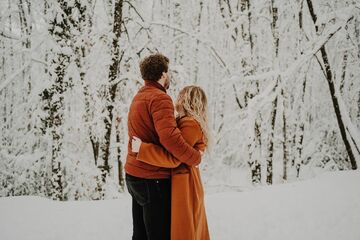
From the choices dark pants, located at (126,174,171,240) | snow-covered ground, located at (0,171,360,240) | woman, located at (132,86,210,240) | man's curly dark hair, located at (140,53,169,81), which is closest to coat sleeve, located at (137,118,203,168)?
woman, located at (132,86,210,240)

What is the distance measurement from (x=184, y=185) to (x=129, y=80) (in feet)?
24.1

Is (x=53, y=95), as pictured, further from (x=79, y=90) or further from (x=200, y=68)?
(x=200, y=68)

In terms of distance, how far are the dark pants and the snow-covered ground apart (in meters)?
2.02

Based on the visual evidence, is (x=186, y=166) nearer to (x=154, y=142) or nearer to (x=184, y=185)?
(x=184, y=185)

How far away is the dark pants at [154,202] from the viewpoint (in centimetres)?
242

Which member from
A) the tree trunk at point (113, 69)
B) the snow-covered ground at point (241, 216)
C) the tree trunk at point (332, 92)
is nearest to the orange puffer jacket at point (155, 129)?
the snow-covered ground at point (241, 216)

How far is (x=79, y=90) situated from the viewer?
827 centimetres

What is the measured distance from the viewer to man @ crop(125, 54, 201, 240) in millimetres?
2387

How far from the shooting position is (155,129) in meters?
2.49

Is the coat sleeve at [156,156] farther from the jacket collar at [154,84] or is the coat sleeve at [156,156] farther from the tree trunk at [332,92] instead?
the tree trunk at [332,92]

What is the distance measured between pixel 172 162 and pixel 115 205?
9.63ft

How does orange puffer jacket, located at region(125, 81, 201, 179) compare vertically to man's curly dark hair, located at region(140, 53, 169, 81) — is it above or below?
below

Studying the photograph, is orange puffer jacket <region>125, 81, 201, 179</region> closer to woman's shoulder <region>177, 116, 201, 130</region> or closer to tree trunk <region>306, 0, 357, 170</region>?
woman's shoulder <region>177, 116, 201, 130</region>

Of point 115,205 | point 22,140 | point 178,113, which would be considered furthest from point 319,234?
point 22,140
